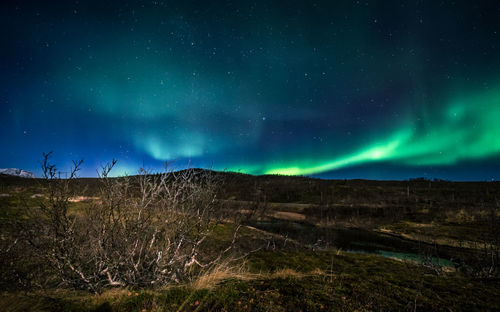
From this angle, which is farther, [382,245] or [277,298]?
[382,245]

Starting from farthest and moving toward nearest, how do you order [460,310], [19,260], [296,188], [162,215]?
[296,188] → [19,260] → [162,215] → [460,310]

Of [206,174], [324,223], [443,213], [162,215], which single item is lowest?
[324,223]

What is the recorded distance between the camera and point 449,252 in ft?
93.3

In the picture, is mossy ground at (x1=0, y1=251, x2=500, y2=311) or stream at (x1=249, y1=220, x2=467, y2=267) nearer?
mossy ground at (x1=0, y1=251, x2=500, y2=311)

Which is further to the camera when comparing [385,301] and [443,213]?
[443,213]

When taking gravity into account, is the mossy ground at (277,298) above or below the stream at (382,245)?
above

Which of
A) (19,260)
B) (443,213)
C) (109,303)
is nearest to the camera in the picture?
(109,303)

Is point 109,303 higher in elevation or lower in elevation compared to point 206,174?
lower

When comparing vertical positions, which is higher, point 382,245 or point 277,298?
point 277,298

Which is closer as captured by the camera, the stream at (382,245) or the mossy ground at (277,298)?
the mossy ground at (277,298)

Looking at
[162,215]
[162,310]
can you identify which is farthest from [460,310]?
[162,215]

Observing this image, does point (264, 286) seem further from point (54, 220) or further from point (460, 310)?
point (54, 220)

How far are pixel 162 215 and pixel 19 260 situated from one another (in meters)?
9.63

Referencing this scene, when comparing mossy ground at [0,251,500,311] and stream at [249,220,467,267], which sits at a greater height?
mossy ground at [0,251,500,311]
